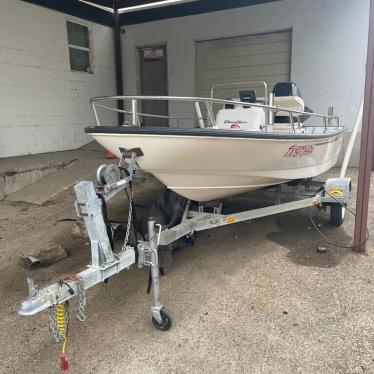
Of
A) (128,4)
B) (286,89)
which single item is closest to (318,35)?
(286,89)

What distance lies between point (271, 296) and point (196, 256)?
3.15ft

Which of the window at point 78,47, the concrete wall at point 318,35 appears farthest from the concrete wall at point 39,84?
the concrete wall at point 318,35

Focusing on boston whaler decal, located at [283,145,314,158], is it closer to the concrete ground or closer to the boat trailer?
the boat trailer

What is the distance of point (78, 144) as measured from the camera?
848 cm

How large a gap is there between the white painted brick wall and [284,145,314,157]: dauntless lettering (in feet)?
14.0

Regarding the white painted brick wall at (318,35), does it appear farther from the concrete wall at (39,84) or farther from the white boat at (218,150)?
the white boat at (218,150)

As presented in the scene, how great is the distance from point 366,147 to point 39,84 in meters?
6.56

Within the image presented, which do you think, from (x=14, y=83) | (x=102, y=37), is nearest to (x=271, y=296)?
(x=14, y=83)

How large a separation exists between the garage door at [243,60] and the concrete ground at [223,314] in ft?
17.0

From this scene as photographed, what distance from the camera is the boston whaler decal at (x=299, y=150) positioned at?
330cm

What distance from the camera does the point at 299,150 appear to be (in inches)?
136

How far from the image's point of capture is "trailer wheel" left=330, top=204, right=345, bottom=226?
382cm

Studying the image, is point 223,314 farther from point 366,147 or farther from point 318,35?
point 318,35

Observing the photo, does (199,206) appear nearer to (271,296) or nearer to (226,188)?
(226,188)
